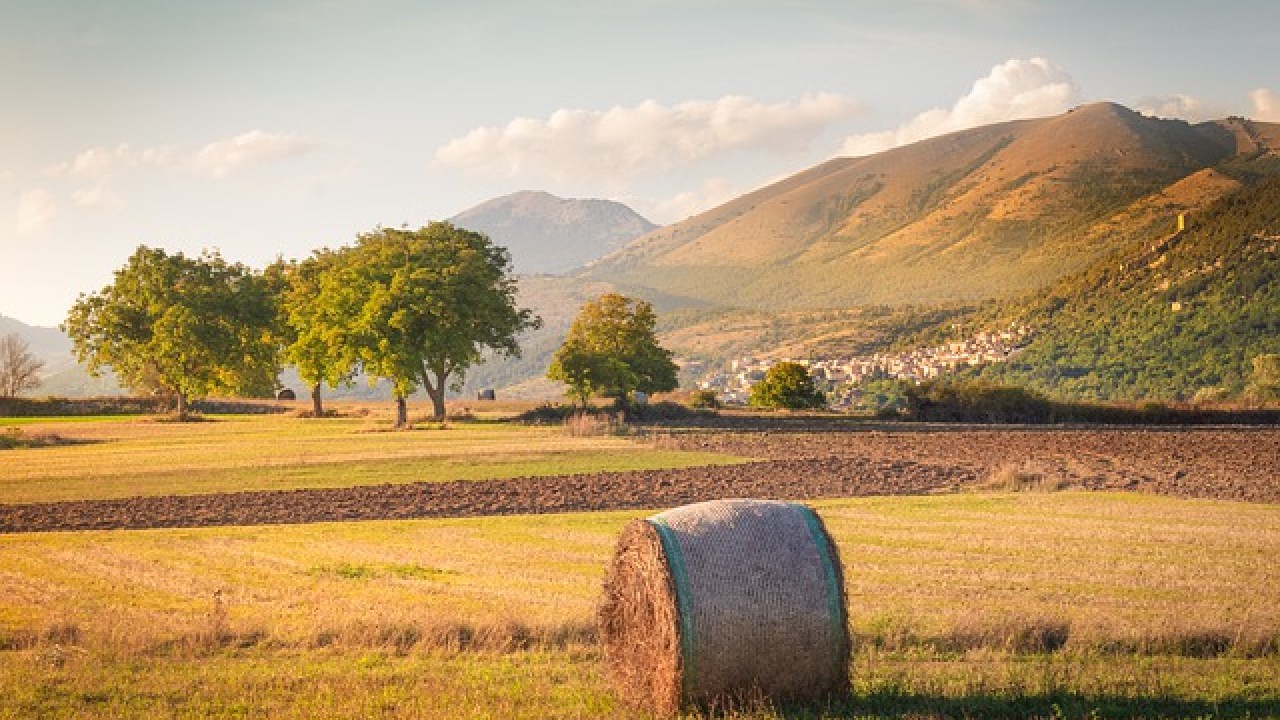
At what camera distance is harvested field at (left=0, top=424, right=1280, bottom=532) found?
35156 millimetres

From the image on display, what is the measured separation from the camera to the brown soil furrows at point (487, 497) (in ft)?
112

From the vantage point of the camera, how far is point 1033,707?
41.7ft

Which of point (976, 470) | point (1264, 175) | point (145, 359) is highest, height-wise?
point (1264, 175)

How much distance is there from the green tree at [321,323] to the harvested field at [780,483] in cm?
2627

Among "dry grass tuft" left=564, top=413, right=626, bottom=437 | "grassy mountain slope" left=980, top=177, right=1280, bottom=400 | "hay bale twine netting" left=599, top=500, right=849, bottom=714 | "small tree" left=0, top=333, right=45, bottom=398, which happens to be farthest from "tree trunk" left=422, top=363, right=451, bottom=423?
"hay bale twine netting" left=599, top=500, right=849, bottom=714

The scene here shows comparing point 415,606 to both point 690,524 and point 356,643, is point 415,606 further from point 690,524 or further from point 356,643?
point 690,524

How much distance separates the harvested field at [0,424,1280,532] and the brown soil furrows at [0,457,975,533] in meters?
0.04

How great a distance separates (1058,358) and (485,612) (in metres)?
110

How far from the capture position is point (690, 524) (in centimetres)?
1332

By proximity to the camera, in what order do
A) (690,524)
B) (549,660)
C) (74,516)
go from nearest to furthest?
(690,524)
(549,660)
(74,516)

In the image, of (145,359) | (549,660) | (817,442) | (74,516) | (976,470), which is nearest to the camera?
(549,660)

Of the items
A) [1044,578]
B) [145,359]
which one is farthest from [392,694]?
[145,359]

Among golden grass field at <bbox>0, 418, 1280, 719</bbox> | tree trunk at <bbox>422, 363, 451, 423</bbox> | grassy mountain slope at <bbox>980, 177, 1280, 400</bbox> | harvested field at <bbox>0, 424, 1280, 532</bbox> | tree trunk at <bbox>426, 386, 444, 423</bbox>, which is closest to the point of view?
golden grass field at <bbox>0, 418, 1280, 719</bbox>

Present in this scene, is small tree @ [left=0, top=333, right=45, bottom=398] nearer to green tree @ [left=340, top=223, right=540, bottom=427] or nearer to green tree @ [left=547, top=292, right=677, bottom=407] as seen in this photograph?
green tree @ [left=340, top=223, right=540, bottom=427]
